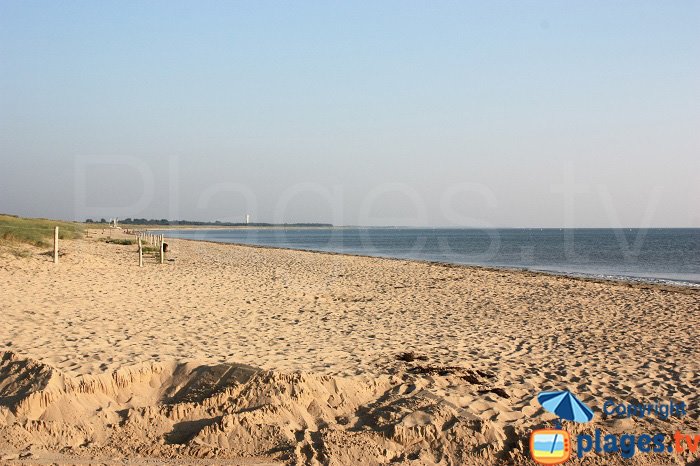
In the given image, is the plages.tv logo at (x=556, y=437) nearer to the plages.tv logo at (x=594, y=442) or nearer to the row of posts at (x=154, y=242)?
the plages.tv logo at (x=594, y=442)

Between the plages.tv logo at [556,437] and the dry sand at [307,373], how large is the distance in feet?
0.31

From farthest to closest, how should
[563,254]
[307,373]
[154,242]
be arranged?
[563,254]
[154,242]
[307,373]

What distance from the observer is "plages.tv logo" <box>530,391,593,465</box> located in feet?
15.6

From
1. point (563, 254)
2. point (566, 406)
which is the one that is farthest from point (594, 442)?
point (563, 254)

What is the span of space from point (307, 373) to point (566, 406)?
2.54 meters

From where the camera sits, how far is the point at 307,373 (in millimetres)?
6070

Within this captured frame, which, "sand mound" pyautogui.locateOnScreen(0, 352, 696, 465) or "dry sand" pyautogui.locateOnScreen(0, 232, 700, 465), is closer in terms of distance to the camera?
"sand mound" pyautogui.locateOnScreen(0, 352, 696, 465)

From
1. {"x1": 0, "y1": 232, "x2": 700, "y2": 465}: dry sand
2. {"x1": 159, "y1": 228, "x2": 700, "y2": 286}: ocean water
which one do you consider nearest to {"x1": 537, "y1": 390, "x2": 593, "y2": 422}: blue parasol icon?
{"x1": 0, "y1": 232, "x2": 700, "y2": 465}: dry sand

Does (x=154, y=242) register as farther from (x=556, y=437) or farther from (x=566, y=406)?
(x=556, y=437)

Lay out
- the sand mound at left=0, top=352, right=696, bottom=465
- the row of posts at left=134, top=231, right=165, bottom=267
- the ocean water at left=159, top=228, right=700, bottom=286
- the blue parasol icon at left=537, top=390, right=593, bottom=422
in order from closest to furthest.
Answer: the sand mound at left=0, top=352, right=696, bottom=465 < the blue parasol icon at left=537, top=390, right=593, bottom=422 < the row of posts at left=134, top=231, right=165, bottom=267 < the ocean water at left=159, top=228, right=700, bottom=286

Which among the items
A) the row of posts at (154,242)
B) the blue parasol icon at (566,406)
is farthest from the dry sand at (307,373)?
the row of posts at (154,242)

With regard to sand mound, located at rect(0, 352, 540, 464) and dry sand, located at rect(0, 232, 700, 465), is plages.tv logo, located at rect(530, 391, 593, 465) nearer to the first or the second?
dry sand, located at rect(0, 232, 700, 465)

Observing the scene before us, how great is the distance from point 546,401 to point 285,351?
11.6 ft

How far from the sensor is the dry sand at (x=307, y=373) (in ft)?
15.7
